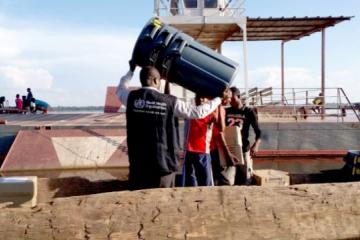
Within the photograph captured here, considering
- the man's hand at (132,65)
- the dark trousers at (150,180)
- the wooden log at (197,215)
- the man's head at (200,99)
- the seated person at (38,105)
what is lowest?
the wooden log at (197,215)

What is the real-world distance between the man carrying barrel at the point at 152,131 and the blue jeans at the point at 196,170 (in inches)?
59.3

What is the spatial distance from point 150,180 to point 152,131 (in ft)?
1.30

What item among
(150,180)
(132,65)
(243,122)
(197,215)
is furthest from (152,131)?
(243,122)

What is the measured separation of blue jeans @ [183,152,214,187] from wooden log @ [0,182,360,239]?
2045 mm

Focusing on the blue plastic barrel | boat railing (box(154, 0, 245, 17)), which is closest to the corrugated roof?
boat railing (box(154, 0, 245, 17))

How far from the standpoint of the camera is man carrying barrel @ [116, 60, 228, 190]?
11.9ft

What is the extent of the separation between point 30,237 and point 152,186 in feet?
3.71

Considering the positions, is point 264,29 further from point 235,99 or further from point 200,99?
point 200,99

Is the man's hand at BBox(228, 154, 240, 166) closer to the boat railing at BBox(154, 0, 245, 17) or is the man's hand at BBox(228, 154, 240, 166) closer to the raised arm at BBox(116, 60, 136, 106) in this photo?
the raised arm at BBox(116, 60, 136, 106)

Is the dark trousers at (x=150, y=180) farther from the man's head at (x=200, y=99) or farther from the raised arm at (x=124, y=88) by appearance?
the man's head at (x=200, y=99)

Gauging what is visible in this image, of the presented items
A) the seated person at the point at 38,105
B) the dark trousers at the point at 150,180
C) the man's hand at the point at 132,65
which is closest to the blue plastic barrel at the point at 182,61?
the man's hand at the point at 132,65

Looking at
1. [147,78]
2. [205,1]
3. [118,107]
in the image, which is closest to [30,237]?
[147,78]

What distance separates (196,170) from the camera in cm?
530

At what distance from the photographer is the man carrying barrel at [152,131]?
3.63m
